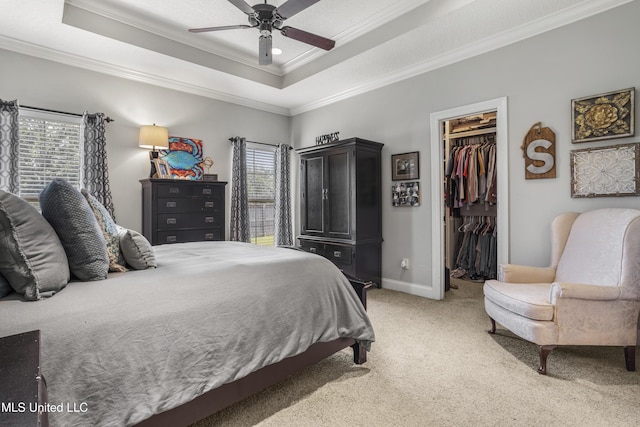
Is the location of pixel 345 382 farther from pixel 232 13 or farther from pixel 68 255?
pixel 232 13

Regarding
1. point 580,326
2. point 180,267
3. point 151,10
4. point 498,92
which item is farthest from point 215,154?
point 580,326

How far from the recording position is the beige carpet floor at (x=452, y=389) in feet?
5.36

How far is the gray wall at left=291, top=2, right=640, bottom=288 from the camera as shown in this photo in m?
2.62

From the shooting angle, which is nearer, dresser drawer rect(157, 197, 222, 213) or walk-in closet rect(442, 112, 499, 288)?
dresser drawer rect(157, 197, 222, 213)

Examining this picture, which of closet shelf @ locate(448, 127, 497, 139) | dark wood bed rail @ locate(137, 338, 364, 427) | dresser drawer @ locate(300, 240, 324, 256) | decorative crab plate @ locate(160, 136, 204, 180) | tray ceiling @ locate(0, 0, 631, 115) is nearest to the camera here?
dark wood bed rail @ locate(137, 338, 364, 427)

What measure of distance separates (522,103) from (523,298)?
189cm

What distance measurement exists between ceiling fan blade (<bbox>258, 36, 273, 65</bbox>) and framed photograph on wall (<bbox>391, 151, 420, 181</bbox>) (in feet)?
6.51

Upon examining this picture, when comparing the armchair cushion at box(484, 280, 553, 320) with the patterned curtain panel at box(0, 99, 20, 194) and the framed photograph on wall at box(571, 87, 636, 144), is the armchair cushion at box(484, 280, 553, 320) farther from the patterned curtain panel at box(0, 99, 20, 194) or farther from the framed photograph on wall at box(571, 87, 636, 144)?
the patterned curtain panel at box(0, 99, 20, 194)

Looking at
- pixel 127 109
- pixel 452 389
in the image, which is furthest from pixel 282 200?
pixel 452 389

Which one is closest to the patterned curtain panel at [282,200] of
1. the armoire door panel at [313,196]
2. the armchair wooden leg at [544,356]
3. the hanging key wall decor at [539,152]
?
the armoire door panel at [313,196]

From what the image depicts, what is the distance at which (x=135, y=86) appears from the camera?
398 centimetres

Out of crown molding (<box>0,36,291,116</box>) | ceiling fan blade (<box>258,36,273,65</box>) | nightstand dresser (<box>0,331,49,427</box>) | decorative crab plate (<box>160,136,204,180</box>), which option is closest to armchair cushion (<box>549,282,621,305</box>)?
nightstand dresser (<box>0,331,49,427</box>)

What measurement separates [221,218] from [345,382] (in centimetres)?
281

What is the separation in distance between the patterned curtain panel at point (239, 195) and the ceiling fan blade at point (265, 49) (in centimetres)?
207
